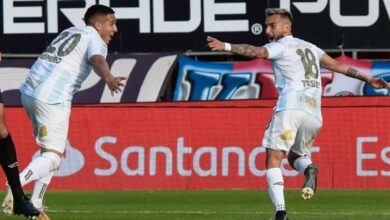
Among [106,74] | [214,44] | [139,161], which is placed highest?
[214,44]

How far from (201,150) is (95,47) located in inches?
258

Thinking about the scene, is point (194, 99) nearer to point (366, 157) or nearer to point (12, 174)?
point (366, 157)

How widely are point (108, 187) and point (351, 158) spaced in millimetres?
3553

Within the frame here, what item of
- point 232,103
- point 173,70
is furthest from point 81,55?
point 173,70

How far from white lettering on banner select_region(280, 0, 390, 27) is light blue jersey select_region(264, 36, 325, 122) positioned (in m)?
9.74

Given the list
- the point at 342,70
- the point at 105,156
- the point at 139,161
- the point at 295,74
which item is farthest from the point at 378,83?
the point at 105,156

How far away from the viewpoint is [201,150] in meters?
18.2

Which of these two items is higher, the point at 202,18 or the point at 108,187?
the point at 202,18

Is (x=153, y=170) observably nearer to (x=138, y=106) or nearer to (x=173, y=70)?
(x=138, y=106)

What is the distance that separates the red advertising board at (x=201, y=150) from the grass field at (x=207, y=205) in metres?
0.58

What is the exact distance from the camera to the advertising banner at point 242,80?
21328 millimetres

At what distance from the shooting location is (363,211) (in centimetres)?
1361

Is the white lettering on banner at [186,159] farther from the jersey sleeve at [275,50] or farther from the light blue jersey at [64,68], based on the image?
the jersey sleeve at [275,50]

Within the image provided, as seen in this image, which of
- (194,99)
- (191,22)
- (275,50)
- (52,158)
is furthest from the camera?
(191,22)
